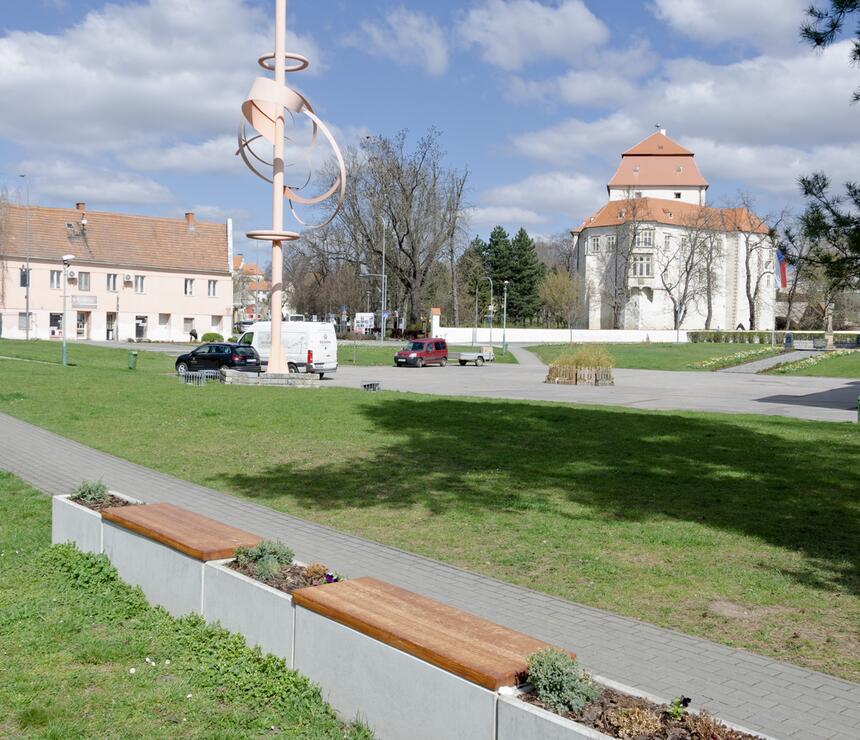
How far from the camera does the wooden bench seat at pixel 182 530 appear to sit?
5441mm

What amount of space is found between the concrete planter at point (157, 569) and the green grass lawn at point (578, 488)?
2.50 m

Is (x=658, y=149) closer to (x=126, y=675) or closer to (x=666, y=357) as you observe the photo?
(x=666, y=357)

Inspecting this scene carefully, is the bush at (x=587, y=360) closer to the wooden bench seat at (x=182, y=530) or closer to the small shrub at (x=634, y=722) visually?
the wooden bench seat at (x=182, y=530)

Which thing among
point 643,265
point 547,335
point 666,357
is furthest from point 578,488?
point 643,265

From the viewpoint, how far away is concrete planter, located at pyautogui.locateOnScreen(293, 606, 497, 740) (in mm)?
3600

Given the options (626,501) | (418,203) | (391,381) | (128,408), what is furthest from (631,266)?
(626,501)

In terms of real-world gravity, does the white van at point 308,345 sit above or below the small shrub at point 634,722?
above

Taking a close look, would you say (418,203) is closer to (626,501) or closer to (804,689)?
(626,501)

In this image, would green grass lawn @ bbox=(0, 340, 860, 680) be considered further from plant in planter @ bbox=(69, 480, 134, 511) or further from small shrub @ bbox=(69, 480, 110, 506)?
small shrub @ bbox=(69, 480, 110, 506)

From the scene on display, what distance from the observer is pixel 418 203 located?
263 ft

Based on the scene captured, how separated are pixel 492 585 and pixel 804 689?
2483 mm

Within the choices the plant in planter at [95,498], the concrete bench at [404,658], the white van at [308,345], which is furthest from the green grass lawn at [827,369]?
the concrete bench at [404,658]

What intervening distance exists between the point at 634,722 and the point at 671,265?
106 metres

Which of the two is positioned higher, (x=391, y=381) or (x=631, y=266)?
(x=631, y=266)
